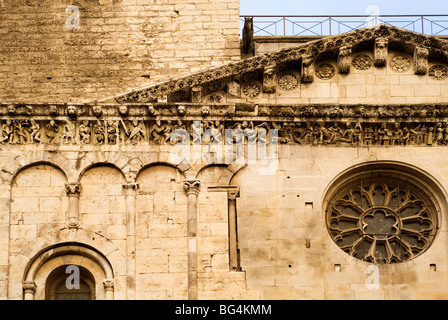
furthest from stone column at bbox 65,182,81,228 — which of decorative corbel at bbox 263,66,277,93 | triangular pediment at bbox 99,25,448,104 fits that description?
decorative corbel at bbox 263,66,277,93

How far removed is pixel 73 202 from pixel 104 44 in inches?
258

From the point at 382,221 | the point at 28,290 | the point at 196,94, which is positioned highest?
the point at 196,94

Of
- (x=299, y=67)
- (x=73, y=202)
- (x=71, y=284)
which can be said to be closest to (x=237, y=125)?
(x=299, y=67)

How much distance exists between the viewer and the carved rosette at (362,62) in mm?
32344

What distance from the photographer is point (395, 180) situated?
1252 inches

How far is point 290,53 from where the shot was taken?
3184 cm

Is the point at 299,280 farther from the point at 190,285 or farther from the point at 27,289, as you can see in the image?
the point at 27,289

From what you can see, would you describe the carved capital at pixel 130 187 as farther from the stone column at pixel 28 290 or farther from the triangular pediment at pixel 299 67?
the stone column at pixel 28 290

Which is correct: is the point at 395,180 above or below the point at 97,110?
below

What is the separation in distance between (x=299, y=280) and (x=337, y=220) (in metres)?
2.14

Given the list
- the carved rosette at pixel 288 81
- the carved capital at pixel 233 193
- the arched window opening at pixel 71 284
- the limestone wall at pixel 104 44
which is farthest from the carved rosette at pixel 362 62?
the arched window opening at pixel 71 284

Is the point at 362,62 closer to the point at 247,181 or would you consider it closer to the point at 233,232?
the point at 247,181

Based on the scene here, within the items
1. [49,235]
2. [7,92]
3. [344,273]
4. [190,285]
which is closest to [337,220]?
[344,273]

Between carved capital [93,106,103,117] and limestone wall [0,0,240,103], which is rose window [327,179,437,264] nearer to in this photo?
carved capital [93,106,103,117]
